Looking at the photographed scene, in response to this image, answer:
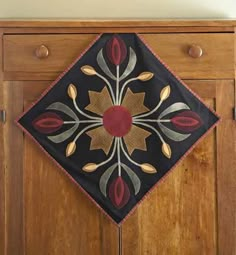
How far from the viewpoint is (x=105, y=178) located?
4.49 ft

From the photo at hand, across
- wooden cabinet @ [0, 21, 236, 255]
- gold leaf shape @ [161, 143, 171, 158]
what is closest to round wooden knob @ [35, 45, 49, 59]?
wooden cabinet @ [0, 21, 236, 255]

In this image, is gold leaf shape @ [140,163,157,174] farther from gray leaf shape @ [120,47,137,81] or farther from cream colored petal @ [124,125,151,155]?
gray leaf shape @ [120,47,137,81]

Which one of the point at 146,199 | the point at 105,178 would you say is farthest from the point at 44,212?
the point at 146,199

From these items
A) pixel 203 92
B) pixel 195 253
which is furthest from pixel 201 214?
pixel 203 92

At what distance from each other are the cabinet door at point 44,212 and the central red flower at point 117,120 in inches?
10.3

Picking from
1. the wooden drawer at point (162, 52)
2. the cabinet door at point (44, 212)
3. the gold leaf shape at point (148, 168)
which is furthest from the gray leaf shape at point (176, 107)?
the cabinet door at point (44, 212)

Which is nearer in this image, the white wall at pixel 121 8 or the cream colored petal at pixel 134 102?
the cream colored petal at pixel 134 102

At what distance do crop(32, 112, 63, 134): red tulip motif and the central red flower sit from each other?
178mm

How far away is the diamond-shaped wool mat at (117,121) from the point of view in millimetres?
1366

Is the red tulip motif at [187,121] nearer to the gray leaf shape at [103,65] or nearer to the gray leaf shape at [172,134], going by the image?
the gray leaf shape at [172,134]

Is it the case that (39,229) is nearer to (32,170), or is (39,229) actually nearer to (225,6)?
(32,170)

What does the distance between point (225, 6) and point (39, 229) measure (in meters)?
1.33

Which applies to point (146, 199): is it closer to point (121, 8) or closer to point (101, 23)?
point (101, 23)

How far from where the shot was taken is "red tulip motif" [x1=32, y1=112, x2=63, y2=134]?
138 cm
